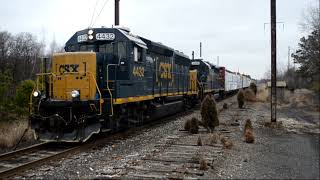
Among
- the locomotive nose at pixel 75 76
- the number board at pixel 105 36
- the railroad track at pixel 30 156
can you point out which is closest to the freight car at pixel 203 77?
the number board at pixel 105 36

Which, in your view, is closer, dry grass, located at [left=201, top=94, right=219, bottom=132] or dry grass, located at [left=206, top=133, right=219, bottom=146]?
dry grass, located at [left=206, top=133, right=219, bottom=146]

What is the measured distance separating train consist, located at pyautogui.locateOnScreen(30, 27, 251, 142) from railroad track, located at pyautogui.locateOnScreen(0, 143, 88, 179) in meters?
0.36

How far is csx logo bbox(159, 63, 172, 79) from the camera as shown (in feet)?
58.8

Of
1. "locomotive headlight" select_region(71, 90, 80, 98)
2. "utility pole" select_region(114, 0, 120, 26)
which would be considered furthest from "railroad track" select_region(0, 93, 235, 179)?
"utility pole" select_region(114, 0, 120, 26)

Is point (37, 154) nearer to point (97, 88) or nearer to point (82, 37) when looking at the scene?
point (97, 88)

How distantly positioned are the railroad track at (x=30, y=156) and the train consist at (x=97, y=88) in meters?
0.36

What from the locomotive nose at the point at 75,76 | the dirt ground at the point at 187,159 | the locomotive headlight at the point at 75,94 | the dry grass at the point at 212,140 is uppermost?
the locomotive nose at the point at 75,76

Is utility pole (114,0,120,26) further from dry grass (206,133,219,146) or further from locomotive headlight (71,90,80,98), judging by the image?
dry grass (206,133,219,146)

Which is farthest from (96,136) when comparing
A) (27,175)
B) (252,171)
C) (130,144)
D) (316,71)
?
(316,71)

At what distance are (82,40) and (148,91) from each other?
3732 mm

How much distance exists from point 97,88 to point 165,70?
7289mm

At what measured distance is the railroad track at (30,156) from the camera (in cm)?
836

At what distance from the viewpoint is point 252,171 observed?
8234 mm

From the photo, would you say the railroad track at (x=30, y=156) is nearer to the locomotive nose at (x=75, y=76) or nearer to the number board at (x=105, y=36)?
the locomotive nose at (x=75, y=76)
